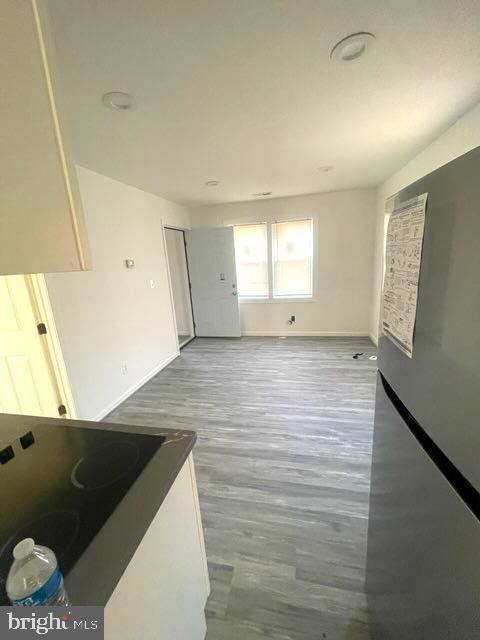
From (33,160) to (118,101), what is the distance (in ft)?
4.68

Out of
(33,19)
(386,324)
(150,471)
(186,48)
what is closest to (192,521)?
(150,471)

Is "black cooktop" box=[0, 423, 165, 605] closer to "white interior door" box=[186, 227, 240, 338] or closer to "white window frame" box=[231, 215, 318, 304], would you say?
"white interior door" box=[186, 227, 240, 338]

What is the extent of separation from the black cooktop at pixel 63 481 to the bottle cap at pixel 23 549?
0.10 meters

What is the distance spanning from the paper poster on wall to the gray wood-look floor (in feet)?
4.27

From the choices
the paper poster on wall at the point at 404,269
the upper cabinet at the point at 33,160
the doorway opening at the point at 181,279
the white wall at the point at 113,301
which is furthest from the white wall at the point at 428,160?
the doorway opening at the point at 181,279

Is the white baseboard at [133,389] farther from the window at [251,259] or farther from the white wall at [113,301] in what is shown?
the window at [251,259]

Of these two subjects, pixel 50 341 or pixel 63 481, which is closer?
pixel 63 481

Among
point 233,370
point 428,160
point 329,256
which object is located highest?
point 428,160

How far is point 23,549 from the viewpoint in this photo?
1.58 ft

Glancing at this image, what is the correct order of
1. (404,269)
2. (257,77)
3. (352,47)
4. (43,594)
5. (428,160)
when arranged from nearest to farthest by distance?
(43,594), (404,269), (352,47), (257,77), (428,160)

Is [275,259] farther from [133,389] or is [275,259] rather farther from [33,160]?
[33,160]

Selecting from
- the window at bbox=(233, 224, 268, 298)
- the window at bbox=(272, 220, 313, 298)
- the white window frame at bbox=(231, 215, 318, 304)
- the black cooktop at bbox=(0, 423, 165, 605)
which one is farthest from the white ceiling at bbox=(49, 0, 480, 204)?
the window at bbox=(233, 224, 268, 298)

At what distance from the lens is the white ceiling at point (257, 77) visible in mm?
1087

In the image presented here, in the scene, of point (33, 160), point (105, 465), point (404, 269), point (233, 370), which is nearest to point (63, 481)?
point (105, 465)
